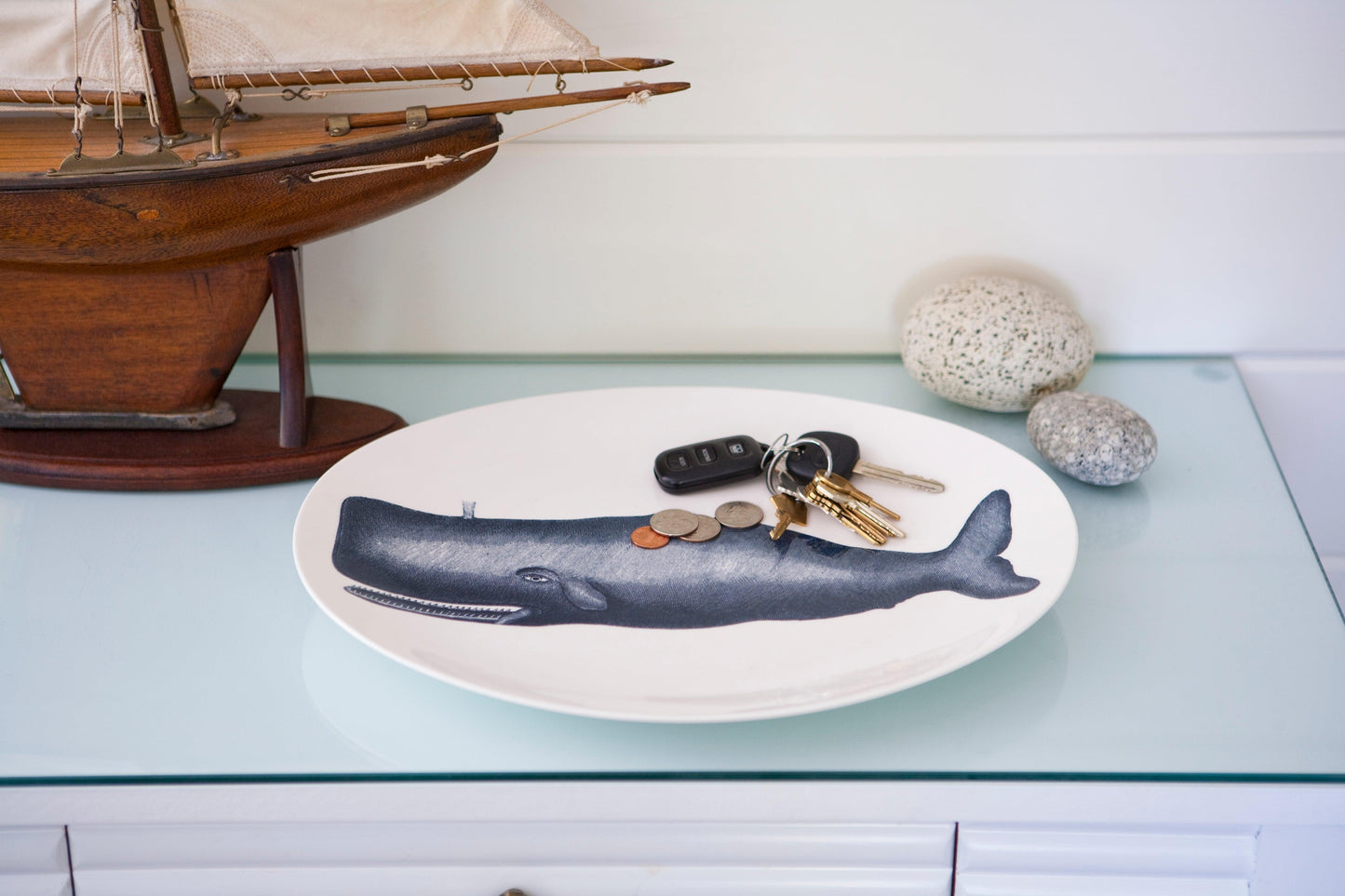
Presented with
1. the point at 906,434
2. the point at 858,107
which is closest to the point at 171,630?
the point at 906,434

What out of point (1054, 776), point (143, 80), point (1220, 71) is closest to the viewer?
point (1054, 776)

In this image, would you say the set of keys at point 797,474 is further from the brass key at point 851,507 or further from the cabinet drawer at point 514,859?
the cabinet drawer at point 514,859

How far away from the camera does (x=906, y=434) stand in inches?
22.4

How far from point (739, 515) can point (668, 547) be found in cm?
5

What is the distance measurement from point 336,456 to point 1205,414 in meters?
0.55

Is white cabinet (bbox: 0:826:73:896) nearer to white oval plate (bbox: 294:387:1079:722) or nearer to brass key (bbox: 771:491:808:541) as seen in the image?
white oval plate (bbox: 294:387:1079:722)

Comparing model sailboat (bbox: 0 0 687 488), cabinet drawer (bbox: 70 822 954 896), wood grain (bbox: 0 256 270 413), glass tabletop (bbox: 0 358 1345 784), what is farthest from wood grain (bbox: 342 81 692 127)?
cabinet drawer (bbox: 70 822 954 896)

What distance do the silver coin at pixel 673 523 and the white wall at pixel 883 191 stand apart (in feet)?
0.82

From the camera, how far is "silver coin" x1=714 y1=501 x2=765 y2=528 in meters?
0.51

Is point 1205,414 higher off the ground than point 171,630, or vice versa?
point 1205,414

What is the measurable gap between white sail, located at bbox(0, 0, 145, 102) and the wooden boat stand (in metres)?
0.12

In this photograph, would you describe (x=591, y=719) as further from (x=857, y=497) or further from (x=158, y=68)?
(x=158, y=68)

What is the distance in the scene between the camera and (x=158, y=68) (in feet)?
1.67

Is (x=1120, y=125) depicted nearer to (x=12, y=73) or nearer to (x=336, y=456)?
(x=336, y=456)
